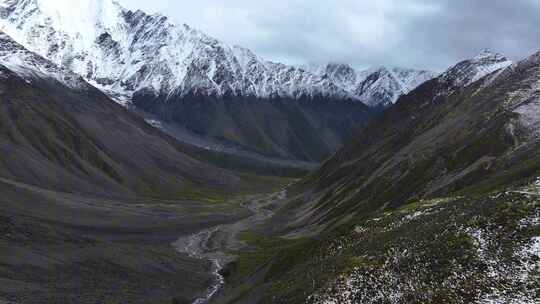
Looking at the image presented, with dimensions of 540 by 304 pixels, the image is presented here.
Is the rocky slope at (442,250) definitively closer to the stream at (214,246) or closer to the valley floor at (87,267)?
the stream at (214,246)

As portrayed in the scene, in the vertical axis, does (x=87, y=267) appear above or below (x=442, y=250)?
below

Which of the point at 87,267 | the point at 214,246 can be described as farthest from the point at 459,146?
the point at 87,267

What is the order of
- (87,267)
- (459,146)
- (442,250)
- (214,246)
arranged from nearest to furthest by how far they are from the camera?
(442,250), (87,267), (459,146), (214,246)

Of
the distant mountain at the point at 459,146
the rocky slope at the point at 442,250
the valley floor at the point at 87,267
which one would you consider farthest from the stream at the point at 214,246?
the distant mountain at the point at 459,146

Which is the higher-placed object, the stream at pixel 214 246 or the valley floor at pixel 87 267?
the valley floor at pixel 87 267

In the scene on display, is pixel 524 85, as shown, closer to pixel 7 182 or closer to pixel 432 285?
pixel 432 285

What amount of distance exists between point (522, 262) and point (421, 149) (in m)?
117

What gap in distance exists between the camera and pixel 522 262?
48250 mm

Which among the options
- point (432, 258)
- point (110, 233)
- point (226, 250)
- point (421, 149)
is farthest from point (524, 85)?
point (432, 258)

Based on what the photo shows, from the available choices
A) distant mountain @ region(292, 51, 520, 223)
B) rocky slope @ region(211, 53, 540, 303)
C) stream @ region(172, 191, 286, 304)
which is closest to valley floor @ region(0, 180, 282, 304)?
stream @ region(172, 191, 286, 304)

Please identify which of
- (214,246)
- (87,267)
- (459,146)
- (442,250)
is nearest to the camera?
(442,250)

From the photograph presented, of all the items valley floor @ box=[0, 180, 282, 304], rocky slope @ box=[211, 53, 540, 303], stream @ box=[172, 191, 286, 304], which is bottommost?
stream @ box=[172, 191, 286, 304]

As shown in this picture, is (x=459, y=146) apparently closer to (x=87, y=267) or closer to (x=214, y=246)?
(x=214, y=246)

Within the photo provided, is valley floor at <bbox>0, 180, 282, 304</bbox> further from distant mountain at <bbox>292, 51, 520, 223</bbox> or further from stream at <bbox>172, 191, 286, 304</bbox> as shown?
distant mountain at <bbox>292, 51, 520, 223</bbox>
